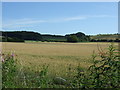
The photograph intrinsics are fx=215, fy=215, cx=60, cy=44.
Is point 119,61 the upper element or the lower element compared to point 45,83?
upper

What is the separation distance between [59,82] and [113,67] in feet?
6.60

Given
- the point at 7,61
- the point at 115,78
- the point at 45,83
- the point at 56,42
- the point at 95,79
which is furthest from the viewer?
the point at 56,42

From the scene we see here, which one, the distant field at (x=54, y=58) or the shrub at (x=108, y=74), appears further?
the distant field at (x=54, y=58)

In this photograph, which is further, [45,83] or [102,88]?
[45,83]

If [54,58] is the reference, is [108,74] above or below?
above

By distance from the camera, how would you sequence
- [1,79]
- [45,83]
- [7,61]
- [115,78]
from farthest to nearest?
[7,61], [1,79], [45,83], [115,78]

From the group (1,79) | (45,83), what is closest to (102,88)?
(45,83)

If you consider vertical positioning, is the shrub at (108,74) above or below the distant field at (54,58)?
above

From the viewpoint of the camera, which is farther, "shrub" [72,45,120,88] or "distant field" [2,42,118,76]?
"distant field" [2,42,118,76]

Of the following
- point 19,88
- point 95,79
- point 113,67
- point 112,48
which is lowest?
point 19,88

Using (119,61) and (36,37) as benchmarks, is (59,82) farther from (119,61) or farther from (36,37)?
(36,37)

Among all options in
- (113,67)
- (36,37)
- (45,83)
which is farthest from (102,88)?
(36,37)

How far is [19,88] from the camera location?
5.11 m

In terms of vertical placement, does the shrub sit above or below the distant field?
above
